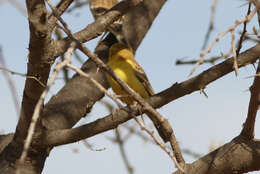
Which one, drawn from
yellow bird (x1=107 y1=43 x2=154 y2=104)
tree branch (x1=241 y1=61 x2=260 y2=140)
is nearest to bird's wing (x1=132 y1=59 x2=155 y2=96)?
yellow bird (x1=107 y1=43 x2=154 y2=104)

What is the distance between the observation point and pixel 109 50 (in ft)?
17.4

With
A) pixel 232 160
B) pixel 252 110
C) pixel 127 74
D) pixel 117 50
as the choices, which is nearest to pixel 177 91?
pixel 252 110

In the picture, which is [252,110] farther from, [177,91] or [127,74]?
[127,74]

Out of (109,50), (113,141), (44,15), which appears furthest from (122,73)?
(44,15)

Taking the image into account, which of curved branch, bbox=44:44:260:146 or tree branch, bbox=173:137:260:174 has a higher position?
curved branch, bbox=44:44:260:146

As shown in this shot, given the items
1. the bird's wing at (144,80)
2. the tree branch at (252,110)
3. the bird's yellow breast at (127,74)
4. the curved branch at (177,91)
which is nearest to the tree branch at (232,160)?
the tree branch at (252,110)

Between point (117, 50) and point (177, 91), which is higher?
point (177, 91)

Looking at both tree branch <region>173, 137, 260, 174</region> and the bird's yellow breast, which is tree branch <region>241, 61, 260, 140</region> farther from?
the bird's yellow breast

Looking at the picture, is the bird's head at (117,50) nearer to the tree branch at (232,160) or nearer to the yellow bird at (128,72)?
the yellow bird at (128,72)

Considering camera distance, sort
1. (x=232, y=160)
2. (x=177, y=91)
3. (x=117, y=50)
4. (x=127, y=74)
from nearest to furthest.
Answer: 1. (x=177, y=91)
2. (x=232, y=160)
3. (x=127, y=74)
4. (x=117, y=50)

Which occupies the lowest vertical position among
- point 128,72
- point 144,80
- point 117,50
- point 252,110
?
point 144,80

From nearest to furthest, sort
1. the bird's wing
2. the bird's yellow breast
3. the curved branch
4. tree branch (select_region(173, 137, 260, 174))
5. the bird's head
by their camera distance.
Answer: the curved branch < tree branch (select_region(173, 137, 260, 174)) < the bird's yellow breast < the bird's wing < the bird's head

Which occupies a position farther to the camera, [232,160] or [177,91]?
[232,160]

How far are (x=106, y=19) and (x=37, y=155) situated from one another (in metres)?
1.25
